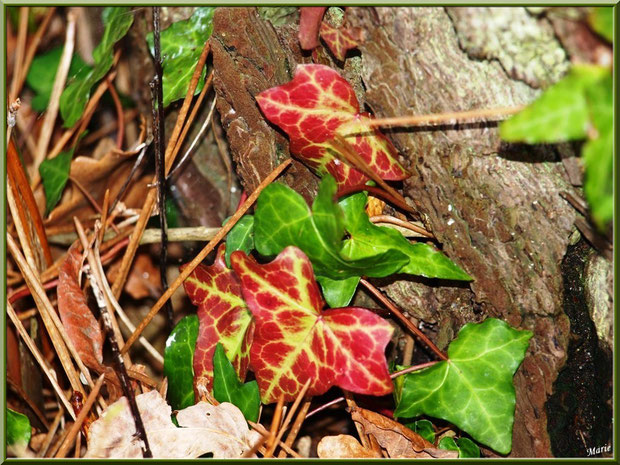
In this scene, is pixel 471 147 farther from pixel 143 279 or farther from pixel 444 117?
pixel 143 279

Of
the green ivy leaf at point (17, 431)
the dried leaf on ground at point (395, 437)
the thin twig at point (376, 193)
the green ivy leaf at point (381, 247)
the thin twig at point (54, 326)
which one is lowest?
the dried leaf on ground at point (395, 437)

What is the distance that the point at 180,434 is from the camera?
0.99 m

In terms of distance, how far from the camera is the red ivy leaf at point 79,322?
43.9 inches

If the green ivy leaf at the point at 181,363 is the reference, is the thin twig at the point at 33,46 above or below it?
above

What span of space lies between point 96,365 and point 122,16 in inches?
32.5

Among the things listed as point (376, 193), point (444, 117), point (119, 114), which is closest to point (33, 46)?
point (119, 114)

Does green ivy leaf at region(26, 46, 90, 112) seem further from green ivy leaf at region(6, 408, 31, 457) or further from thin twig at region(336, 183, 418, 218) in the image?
thin twig at region(336, 183, 418, 218)

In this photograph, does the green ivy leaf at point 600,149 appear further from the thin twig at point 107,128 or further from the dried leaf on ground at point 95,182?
the thin twig at point 107,128

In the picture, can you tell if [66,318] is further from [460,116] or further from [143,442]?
[460,116]

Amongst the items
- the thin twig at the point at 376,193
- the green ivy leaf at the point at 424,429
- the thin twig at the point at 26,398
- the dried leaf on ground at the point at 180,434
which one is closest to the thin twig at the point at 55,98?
the thin twig at the point at 26,398

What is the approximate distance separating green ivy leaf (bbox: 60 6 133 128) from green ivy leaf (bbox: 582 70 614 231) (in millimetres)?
1059

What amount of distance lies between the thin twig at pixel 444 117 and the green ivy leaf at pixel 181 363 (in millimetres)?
548

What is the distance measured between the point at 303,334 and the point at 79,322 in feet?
1.72

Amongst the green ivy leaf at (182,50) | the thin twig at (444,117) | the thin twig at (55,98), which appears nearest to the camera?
the thin twig at (444,117)
